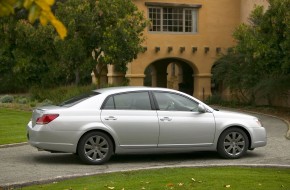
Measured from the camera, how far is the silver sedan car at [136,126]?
9.34 meters

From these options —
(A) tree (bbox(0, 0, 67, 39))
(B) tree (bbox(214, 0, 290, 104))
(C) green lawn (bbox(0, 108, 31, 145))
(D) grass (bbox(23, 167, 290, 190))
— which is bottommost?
(D) grass (bbox(23, 167, 290, 190))

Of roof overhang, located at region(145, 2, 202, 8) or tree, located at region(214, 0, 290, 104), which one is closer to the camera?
tree, located at region(214, 0, 290, 104)

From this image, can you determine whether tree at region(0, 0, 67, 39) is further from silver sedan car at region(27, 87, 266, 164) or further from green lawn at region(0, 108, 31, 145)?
green lawn at region(0, 108, 31, 145)

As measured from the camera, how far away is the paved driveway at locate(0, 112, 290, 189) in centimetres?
852

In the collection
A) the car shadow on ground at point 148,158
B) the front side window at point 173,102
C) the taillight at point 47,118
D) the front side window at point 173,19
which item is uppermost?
the front side window at point 173,19

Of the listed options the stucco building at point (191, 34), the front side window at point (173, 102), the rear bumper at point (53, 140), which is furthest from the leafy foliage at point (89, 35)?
the rear bumper at point (53, 140)

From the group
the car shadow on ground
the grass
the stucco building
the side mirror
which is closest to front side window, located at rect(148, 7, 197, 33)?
the stucco building

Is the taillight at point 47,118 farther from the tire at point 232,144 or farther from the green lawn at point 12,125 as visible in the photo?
the green lawn at point 12,125

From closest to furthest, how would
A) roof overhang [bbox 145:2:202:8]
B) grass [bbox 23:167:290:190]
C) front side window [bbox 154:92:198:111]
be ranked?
grass [bbox 23:167:290:190] → front side window [bbox 154:92:198:111] → roof overhang [bbox 145:2:202:8]

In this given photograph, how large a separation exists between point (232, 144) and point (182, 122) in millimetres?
1208

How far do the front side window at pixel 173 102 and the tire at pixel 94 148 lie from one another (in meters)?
1.29

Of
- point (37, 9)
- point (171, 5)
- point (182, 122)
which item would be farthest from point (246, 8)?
point (37, 9)

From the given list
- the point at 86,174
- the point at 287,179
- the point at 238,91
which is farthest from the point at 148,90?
the point at 238,91

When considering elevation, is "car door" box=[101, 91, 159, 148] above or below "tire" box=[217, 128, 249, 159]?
above
